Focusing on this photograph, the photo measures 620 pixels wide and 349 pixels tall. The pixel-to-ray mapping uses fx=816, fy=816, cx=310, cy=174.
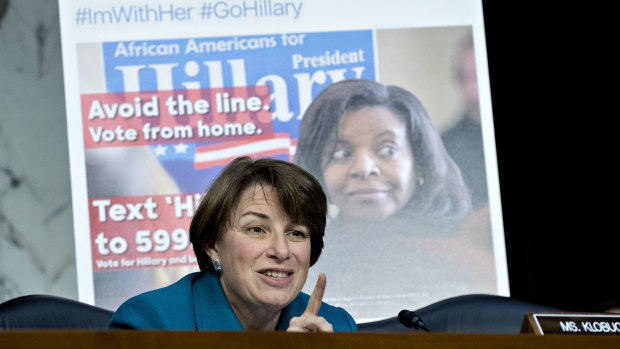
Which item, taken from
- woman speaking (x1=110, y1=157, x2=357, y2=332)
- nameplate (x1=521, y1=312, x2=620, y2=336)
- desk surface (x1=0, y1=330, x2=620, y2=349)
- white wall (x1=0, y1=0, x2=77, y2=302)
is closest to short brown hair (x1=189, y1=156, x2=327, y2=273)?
woman speaking (x1=110, y1=157, x2=357, y2=332)

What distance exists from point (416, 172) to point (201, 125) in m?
0.94

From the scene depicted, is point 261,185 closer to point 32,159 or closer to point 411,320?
point 411,320

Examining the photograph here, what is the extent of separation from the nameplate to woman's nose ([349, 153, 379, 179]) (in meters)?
1.84

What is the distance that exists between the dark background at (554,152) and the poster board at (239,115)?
0.21m

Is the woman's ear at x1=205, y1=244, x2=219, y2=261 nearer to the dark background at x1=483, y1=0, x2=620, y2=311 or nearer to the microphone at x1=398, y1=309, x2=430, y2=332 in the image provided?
the microphone at x1=398, y1=309, x2=430, y2=332

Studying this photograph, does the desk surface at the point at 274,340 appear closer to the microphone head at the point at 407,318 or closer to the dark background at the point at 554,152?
the microphone head at the point at 407,318

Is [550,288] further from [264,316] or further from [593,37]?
[264,316]

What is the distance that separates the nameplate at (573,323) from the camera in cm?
160

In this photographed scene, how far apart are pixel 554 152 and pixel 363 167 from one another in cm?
93

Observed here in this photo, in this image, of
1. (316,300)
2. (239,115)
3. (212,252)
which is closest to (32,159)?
(239,115)

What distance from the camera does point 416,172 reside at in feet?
11.5

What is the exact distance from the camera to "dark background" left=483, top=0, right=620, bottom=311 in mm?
3670

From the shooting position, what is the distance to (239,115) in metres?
3.48

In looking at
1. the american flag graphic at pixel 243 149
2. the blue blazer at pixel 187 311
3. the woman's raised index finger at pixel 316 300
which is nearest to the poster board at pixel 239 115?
the american flag graphic at pixel 243 149
